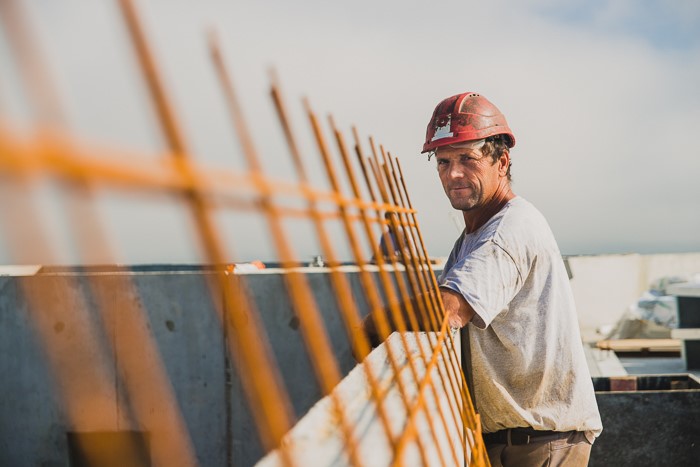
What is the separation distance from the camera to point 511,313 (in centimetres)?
239

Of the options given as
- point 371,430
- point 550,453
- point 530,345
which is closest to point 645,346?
point 550,453

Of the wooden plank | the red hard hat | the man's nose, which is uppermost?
the red hard hat

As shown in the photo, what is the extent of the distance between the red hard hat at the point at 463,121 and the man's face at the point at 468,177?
0.05 meters

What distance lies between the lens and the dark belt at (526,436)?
99.0 inches

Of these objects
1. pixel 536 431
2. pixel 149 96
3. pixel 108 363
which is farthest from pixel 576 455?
pixel 108 363

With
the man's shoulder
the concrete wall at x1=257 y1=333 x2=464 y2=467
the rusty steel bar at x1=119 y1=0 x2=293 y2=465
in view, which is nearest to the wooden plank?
the man's shoulder

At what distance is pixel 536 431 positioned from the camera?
8.27ft

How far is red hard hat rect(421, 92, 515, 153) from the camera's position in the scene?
2617 mm

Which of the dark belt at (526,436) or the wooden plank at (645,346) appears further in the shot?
the wooden plank at (645,346)

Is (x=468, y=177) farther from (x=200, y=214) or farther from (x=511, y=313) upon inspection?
(x=200, y=214)

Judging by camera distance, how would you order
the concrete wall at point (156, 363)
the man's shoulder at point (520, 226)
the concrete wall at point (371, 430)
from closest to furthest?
the concrete wall at point (371, 430) < the man's shoulder at point (520, 226) < the concrete wall at point (156, 363)

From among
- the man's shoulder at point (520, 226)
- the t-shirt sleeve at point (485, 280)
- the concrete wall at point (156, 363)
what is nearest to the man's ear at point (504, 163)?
the man's shoulder at point (520, 226)

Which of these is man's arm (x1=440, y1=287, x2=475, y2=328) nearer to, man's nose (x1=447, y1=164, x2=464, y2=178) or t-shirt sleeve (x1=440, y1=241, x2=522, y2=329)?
t-shirt sleeve (x1=440, y1=241, x2=522, y2=329)

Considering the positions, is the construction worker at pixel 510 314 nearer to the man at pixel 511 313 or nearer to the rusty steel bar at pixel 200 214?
the man at pixel 511 313
